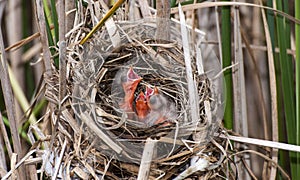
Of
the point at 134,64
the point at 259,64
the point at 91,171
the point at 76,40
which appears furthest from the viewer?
the point at 259,64

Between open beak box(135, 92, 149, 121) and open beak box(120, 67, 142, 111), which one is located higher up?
open beak box(120, 67, 142, 111)

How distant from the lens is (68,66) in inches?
45.1

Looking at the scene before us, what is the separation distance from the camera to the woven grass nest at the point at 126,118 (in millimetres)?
1072

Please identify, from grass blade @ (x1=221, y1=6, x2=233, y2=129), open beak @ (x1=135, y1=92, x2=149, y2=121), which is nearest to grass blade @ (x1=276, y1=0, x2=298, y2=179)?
grass blade @ (x1=221, y1=6, x2=233, y2=129)

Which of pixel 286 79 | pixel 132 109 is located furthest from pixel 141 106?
pixel 286 79

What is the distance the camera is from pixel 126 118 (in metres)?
1.15

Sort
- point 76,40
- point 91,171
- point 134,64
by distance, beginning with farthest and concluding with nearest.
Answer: point 134,64
point 76,40
point 91,171

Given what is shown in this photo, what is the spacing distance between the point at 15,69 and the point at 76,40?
0.80 meters

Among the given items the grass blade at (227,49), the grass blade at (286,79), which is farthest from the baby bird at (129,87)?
the grass blade at (286,79)

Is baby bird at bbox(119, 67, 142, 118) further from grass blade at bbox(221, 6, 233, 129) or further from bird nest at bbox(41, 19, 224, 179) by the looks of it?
grass blade at bbox(221, 6, 233, 129)

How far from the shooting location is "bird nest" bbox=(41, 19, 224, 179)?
1073 mm

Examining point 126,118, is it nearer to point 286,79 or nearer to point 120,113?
point 120,113

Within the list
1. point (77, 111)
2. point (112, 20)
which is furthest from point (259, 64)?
point (77, 111)

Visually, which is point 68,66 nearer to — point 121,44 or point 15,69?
point 121,44
